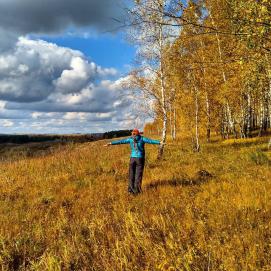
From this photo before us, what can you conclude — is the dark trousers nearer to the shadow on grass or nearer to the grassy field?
the grassy field

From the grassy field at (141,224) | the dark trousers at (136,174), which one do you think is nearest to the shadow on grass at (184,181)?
the grassy field at (141,224)

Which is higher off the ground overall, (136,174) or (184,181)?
(136,174)

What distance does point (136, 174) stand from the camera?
11000mm

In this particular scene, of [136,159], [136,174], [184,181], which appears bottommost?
[184,181]

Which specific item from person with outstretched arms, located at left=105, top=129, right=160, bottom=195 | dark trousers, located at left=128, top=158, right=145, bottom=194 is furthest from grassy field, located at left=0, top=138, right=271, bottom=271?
person with outstretched arms, located at left=105, top=129, right=160, bottom=195

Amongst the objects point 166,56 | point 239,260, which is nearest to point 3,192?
point 239,260

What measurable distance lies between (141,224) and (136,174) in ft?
15.6

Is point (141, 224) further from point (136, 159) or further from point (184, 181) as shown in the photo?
point (184, 181)

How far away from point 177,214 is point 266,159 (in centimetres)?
974

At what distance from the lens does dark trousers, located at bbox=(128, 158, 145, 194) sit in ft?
35.5

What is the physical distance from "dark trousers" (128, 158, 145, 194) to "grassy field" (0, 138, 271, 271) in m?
0.30

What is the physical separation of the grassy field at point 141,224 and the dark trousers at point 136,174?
0.99 ft

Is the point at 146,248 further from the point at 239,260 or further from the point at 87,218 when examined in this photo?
the point at 87,218

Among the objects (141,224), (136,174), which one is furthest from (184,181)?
(141,224)
